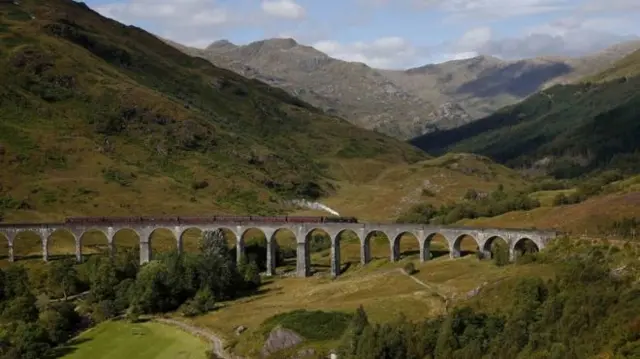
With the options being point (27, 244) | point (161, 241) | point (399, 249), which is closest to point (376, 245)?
point (399, 249)

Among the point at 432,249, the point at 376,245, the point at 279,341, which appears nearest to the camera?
the point at 279,341

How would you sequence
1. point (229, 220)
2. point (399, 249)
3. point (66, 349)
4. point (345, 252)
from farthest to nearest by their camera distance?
point (345, 252) < point (229, 220) < point (399, 249) < point (66, 349)

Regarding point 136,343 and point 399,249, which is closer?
point 136,343

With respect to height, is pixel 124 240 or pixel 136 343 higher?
pixel 124 240

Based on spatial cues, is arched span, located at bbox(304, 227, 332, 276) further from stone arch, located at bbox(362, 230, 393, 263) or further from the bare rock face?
the bare rock face

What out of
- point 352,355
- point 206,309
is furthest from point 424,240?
point 352,355

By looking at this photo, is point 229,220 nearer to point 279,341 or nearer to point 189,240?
point 189,240

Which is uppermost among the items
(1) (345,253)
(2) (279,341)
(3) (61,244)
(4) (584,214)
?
(4) (584,214)

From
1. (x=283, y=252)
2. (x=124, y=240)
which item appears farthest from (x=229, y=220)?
(x=124, y=240)
